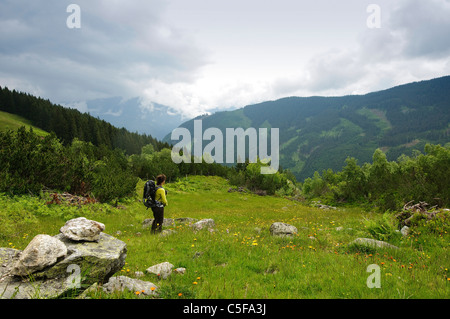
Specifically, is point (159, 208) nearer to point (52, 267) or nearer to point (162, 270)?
point (162, 270)

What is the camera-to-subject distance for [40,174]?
17828 mm

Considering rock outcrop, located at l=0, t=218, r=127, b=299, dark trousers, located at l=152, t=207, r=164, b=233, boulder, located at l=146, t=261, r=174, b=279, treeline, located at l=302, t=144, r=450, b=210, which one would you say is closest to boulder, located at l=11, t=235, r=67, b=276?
rock outcrop, located at l=0, t=218, r=127, b=299

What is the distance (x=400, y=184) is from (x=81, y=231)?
103 ft

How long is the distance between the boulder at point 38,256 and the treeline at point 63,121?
367 ft

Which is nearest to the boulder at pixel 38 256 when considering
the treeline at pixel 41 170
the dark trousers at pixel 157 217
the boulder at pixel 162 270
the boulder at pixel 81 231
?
the boulder at pixel 81 231

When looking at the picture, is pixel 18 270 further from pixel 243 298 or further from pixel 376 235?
pixel 376 235

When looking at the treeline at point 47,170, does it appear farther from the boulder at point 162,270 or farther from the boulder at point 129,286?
the boulder at point 129,286

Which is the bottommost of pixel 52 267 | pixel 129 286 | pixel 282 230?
pixel 282 230

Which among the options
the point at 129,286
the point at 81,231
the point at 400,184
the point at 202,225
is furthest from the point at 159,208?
the point at 400,184

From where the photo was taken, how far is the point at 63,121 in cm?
10662

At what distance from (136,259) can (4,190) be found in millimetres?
14601

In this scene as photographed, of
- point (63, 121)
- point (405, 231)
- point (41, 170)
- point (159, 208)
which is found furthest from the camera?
point (63, 121)

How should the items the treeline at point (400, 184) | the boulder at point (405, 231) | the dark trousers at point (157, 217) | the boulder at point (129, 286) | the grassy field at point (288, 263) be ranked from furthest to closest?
1. the treeline at point (400, 184)
2. the dark trousers at point (157, 217)
3. the boulder at point (405, 231)
4. the grassy field at point (288, 263)
5. the boulder at point (129, 286)

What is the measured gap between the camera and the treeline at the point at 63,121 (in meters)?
107
